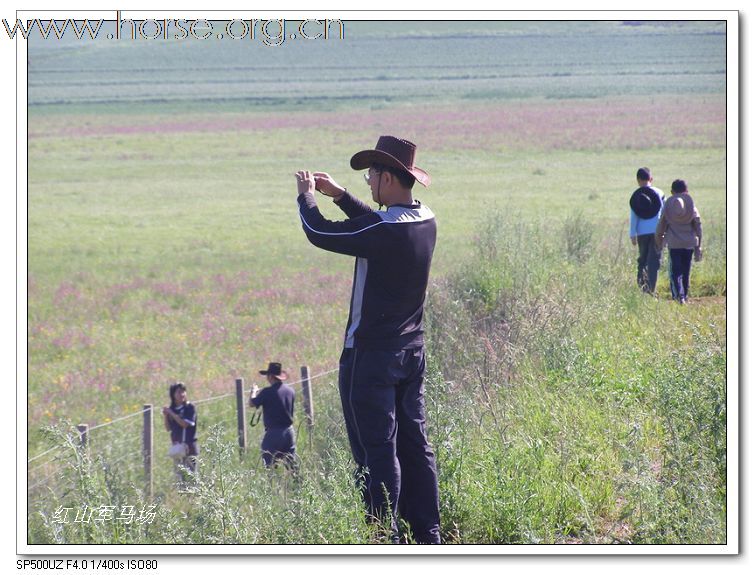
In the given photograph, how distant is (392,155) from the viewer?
15.5ft

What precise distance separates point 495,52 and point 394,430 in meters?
92.4

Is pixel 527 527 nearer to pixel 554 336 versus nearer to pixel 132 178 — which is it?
pixel 554 336

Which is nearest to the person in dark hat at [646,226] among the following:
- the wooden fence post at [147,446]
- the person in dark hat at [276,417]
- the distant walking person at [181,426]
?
the person in dark hat at [276,417]

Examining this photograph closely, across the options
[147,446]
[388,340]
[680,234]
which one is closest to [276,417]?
[147,446]

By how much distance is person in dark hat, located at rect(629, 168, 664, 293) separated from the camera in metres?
11.2

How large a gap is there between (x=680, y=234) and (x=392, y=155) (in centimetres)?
663

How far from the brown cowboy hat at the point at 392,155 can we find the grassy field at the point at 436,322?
4.59 feet

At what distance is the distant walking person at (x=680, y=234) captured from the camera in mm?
10578

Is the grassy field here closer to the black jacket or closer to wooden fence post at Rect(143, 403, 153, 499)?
wooden fence post at Rect(143, 403, 153, 499)

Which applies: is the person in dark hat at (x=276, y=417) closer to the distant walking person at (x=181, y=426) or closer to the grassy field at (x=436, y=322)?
the grassy field at (x=436, y=322)
